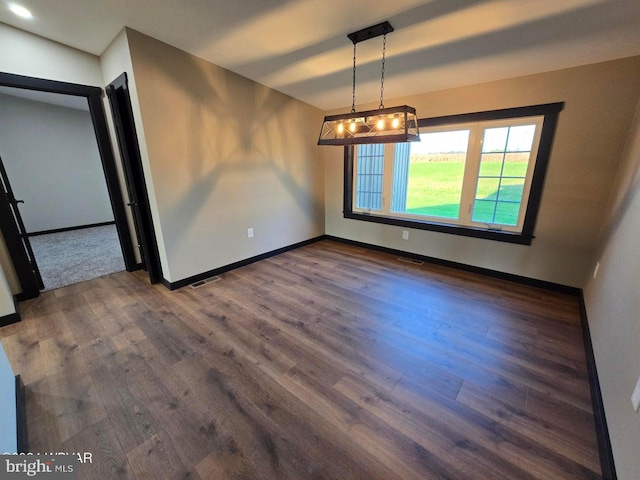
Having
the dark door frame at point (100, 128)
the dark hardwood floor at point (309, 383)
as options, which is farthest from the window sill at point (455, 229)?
the dark door frame at point (100, 128)

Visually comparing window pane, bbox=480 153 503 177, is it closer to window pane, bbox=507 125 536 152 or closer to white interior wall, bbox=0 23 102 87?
window pane, bbox=507 125 536 152

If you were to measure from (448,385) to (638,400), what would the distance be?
2.73ft

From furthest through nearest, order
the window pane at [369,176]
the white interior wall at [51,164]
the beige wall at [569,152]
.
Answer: the white interior wall at [51,164]
the window pane at [369,176]
the beige wall at [569,152]

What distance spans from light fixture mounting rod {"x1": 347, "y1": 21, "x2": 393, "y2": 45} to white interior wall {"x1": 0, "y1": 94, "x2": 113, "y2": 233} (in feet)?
20.5

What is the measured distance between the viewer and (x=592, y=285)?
2.35 metres

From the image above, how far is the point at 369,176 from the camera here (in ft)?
14.0

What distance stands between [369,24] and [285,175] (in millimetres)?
2278

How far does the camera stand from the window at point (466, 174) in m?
2.83

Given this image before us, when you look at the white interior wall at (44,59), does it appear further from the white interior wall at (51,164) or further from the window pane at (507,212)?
the window pane at (507,212)

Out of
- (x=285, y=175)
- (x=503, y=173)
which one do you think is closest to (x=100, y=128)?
(x=285, y=175)

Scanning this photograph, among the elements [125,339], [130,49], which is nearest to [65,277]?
[125,339]

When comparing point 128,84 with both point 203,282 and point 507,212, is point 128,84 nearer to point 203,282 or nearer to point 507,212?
point 203,282

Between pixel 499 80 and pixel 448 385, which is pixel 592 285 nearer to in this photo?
pixel 448 385

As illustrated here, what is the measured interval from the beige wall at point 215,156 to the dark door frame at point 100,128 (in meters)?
0.92
